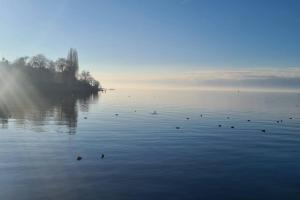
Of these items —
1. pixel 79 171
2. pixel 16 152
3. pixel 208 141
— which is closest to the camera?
pixel 79 171

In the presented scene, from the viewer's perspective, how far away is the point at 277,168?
33.4m

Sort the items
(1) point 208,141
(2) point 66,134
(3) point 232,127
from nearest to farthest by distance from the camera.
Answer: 1. (1) point 208,141
2. (2) point 66,134
3. (3) point 232,127

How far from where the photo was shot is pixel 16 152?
37375mm

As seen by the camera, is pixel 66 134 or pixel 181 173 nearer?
pixel 181 173

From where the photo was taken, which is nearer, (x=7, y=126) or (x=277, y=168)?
(x=277, y=168)

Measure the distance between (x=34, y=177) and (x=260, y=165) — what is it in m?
19.5

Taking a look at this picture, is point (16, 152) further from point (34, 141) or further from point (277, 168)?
point (277, 168)

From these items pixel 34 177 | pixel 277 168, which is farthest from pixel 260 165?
pixel 34 177

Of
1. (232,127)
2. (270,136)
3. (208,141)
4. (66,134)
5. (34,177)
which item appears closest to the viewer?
(34,177)

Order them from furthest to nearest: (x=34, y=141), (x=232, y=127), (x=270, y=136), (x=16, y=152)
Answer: (x=232, y=127), (x=270, y=136), (x=34, y=141), (x=16, y=152)

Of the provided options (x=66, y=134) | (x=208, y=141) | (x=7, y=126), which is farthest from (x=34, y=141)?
(x=208, y=141)

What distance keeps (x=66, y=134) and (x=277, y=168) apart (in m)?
29.0

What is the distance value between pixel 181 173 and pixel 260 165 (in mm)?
8492

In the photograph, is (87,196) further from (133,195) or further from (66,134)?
(66,134)
